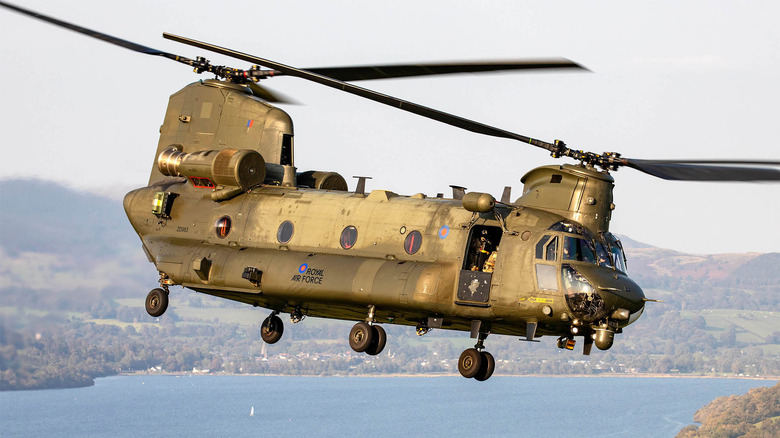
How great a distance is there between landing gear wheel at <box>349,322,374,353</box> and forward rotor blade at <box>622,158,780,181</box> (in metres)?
7.71

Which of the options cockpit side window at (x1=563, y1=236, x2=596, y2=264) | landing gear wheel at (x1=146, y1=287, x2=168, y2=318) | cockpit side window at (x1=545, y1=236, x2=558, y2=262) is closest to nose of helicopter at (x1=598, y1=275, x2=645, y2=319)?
cockpit side window at (x1=563, y1=236, x2=596, y2=264)

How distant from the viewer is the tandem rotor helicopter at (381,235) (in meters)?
24.5

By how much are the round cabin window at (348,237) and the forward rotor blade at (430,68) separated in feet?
13.9

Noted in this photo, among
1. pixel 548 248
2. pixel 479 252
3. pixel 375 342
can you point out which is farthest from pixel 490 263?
pixel 375 342

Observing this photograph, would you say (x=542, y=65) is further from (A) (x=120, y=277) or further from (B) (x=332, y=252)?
(A) (x=120, y=277)

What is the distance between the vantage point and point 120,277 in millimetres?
112312

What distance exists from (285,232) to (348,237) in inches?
84.6

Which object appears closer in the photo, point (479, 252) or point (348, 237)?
point (479, 252)

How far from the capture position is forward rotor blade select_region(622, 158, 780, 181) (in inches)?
867

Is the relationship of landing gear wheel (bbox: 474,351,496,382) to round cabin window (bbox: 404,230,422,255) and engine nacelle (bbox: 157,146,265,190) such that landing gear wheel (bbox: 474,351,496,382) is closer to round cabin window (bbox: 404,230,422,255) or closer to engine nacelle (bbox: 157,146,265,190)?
round cabin window (bbox: 404,230,422,255)

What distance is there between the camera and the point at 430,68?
26.1 meters

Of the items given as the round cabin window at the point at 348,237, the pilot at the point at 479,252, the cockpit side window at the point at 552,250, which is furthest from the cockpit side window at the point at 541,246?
the round cabin window at the point at 348,237

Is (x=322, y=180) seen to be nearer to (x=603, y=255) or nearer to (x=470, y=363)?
(x=470, y=363)

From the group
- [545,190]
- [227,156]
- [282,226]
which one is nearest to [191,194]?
[227,156]
